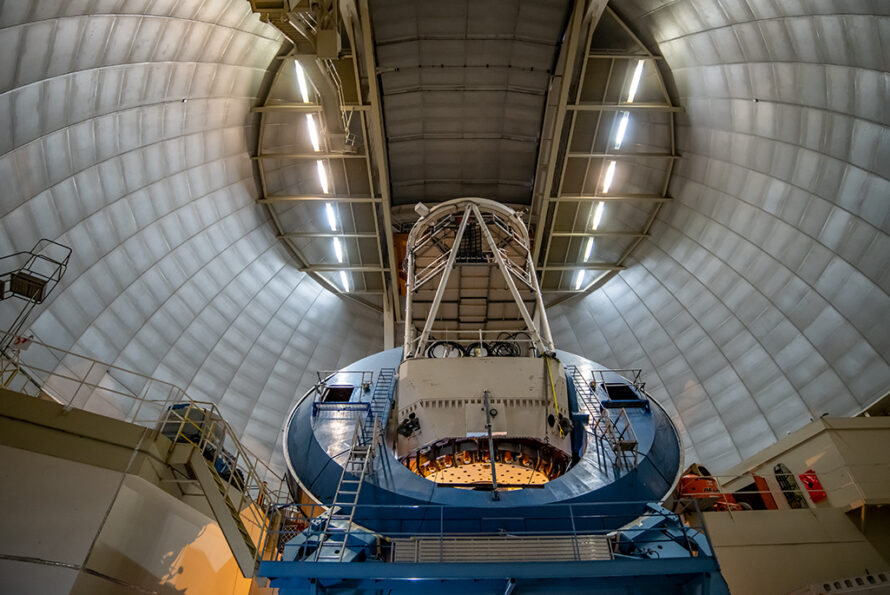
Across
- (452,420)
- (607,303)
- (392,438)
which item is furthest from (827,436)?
(607,303)

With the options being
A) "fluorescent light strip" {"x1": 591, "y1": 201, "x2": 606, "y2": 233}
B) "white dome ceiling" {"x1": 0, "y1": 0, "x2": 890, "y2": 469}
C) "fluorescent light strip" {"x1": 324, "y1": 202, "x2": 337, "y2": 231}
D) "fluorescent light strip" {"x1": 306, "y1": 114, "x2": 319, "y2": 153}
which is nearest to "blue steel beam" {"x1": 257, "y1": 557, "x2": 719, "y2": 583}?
"white dome ceiling" {"x1": 0, "y1": 0, "x2": 890, "y2": 469}

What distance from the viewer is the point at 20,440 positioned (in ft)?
26.9

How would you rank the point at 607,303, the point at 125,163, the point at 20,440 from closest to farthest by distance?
the point at 20,440 < the point at 125,163 < the point at 607,303

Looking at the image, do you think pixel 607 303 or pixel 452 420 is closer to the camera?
pixel 452 420

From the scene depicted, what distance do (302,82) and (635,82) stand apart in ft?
42.5

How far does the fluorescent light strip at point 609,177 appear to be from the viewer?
75.1 feet

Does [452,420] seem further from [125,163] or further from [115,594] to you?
[125,163]

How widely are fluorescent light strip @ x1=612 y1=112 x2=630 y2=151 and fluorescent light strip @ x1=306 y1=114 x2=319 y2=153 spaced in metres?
12.5

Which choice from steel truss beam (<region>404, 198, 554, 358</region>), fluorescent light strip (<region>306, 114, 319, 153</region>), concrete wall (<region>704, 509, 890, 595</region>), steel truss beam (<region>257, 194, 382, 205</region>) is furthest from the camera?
Result: steel truss beam (<region>257, 194, 382, 205</region>)

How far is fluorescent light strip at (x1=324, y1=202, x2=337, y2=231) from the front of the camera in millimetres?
24219

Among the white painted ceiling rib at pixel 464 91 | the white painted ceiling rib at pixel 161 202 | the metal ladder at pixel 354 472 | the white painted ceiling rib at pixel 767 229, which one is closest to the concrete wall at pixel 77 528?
the metal ladder at pixel 354 472

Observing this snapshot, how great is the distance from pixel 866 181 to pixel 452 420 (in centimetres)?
1311

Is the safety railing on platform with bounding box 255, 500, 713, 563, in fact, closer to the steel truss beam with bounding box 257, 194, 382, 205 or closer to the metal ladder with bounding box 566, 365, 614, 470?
the metal ladder with bounding box 566, 365, 614, 470

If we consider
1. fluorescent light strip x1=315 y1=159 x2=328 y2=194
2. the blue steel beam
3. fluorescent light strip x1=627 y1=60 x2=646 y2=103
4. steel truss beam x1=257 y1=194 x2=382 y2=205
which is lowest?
the blue steel beam
